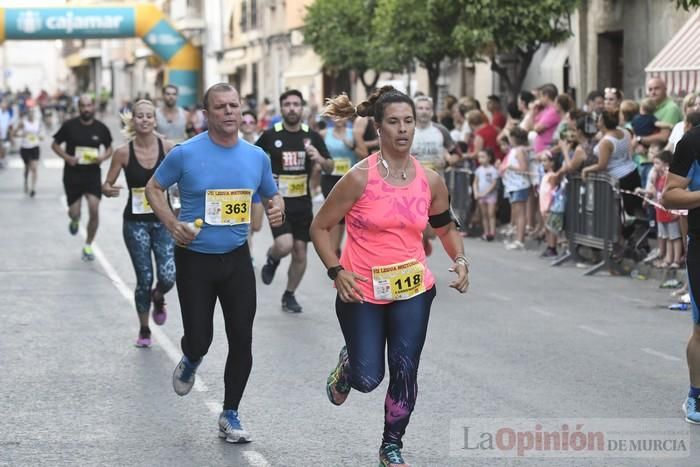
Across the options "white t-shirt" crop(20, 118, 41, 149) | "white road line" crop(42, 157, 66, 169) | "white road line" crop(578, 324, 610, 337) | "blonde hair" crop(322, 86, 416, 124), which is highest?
"blonde hair" crop(322, 86, 416, 124)

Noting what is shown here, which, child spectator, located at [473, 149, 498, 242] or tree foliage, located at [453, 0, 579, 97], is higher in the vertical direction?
tree foliage, located at [453, 0, 579, 97]

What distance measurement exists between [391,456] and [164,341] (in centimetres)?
472

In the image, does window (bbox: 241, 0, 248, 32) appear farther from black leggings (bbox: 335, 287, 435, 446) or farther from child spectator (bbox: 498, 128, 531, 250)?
black leggings (bbox: 335, 287, 435, 446)

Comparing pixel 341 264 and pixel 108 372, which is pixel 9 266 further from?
pixel 341 264

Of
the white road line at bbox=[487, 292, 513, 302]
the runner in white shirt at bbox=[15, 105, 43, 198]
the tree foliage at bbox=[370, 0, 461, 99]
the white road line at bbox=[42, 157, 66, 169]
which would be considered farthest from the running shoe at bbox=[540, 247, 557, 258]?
the white road line at bbox=[42, 157, 66, 169]

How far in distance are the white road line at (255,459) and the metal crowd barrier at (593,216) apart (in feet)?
29.9

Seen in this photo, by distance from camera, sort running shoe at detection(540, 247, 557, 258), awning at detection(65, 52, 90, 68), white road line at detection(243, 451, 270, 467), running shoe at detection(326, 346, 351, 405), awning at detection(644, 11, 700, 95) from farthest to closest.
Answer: awning at detection(65, 52, 90, 68) → awning at detection(644, 11, 700, 95) → running shoe at detection(540, 247, 557, 258) → white road line at detection(243, 451, 270, 467) → running shoe at detection(326, 346, 351, 405)

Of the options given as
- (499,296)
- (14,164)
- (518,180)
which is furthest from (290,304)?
(14,164)

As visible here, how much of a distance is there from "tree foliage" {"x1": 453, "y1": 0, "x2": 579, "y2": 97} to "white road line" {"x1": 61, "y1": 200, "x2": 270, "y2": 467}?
297 inches

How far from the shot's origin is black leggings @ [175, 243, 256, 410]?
7.77 meters

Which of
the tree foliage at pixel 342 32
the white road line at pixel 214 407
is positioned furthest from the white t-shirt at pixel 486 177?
the tree foliage at pixel 342 32

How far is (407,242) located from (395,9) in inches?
842

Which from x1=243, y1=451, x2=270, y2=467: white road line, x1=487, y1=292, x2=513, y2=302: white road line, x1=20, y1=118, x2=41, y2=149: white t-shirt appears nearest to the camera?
x1=243, y1=451, x2=270, y2=467: white road line

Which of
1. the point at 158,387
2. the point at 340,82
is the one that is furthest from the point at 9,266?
the point at 340,82
